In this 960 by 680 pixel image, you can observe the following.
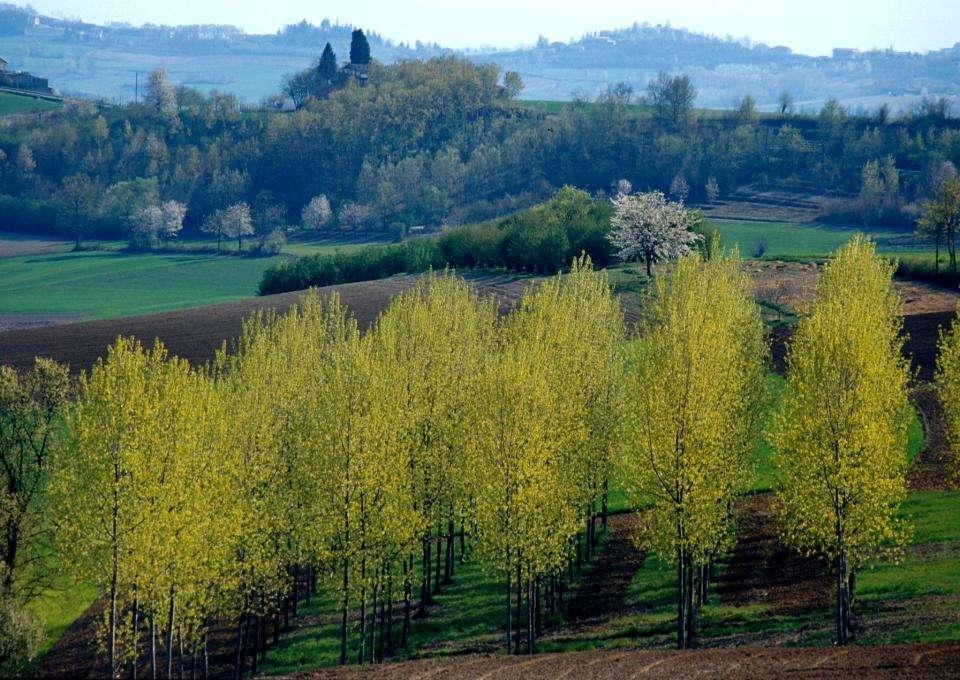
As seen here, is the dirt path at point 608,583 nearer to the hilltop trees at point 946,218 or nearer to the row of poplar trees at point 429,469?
the row of poplar trees at point 429,469

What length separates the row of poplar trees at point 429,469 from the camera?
1847 inches

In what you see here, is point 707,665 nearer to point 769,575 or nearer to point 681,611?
point 681,611

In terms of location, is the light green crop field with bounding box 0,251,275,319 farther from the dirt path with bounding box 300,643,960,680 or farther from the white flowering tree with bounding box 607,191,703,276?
the dirt path with bounding box 300,643,960,680

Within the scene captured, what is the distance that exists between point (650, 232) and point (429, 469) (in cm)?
7880

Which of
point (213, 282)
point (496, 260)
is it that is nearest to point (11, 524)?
point (496, 260)

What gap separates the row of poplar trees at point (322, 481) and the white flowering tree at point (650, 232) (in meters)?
70.4

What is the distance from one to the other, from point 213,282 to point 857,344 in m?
145

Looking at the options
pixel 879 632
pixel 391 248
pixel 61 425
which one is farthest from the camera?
pixel 391 248

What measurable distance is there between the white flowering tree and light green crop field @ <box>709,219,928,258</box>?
34.7 meters

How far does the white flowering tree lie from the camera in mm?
129500

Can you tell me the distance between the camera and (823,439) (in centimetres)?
4684

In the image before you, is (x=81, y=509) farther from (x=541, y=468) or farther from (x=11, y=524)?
(x=541, y=468)

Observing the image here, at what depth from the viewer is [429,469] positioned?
55.8m

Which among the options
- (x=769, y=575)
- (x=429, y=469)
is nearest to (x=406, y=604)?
(x=429, y=469)
